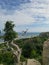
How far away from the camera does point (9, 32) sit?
16672 mm

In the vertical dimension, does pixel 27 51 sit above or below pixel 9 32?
below

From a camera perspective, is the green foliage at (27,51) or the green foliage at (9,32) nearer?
the green foliage at (9,32)

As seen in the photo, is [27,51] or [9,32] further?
[27,51]

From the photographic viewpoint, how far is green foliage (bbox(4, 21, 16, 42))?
54.7 feet

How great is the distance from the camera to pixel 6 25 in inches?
662

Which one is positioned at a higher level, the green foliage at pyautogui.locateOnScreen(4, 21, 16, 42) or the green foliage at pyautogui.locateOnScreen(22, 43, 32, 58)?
the green foliage at pyautogui.locateOnScreen(4, 21, 16, 42)

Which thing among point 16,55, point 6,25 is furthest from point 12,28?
point 16,55

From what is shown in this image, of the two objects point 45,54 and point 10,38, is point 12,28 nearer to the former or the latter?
point 10,38

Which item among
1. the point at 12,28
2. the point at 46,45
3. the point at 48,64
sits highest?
the point at 12,28

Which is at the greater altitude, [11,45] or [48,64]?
[11,45]

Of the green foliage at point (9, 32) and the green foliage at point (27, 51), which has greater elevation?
the green foliage at point (9, 32)

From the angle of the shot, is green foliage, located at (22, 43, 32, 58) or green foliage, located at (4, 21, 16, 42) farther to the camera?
green foliage, located at (22, 43, 32, 58)

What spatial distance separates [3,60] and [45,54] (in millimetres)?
10551

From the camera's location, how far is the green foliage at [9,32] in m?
16.7
